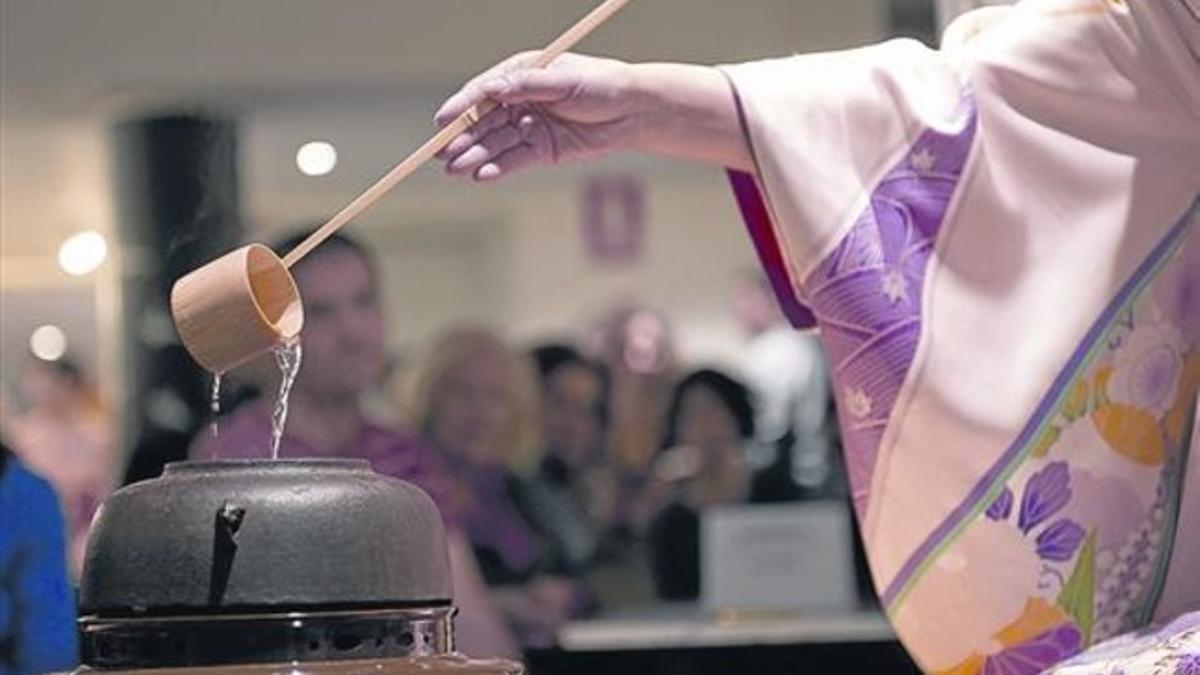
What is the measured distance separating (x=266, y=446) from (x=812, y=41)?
3.31ft

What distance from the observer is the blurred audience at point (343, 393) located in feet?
8.68

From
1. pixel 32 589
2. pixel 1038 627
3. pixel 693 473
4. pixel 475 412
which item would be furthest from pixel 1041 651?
pixel 693 473

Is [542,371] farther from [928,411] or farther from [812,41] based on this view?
[928,411]

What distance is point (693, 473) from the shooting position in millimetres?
4188

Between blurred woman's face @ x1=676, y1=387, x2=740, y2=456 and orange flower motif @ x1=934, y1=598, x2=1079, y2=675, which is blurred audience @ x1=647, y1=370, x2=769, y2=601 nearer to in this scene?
blurred woman's face @ x1=676, y1=387, x2=740, y2=456

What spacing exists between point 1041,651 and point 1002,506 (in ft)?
0.33

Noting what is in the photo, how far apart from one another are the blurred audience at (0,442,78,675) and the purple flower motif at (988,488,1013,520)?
773 mm

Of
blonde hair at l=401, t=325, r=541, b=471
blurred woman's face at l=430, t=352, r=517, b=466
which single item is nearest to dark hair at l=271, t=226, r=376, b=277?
blonde hair at l=401, t=325, r=541, b=471

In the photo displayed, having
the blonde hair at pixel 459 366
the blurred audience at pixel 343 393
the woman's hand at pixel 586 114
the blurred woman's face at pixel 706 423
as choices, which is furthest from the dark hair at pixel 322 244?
the blurred woman's face at pixel 706 423

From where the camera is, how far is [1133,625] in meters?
1.88

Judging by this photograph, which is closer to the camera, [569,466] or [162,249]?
[162,249]

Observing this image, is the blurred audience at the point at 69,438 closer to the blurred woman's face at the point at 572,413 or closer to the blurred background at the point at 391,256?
the blurred background at the point at 391,256

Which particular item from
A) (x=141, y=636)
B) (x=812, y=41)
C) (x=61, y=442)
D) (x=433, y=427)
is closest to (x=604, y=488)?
(x=433, y=427)

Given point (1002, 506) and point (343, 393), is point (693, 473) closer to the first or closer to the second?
point (343, 393)
